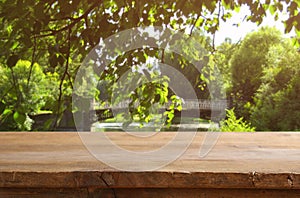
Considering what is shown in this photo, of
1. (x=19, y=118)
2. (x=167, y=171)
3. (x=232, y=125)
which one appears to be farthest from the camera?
(x=232, y=125)

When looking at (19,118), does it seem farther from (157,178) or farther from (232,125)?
(232,125)

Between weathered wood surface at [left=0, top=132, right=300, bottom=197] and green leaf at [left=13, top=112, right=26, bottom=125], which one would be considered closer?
weathered wood surface at [left=0, top=132, right=300, bottom=197]

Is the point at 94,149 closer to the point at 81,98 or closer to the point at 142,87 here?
the point at 142,87

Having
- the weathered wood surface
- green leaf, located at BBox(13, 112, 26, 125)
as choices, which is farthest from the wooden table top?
green leaf, located at BBox(13, 112, 26, 125)

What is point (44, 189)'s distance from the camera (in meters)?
0.42

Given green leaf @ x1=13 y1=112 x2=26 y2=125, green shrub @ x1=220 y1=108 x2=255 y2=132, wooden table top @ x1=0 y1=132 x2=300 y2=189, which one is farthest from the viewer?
green shrub @ x1=220 y1=108 x2=255 y2=132

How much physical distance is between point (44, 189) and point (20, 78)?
3856 mm

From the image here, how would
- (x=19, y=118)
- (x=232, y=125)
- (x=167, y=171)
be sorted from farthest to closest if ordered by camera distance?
1. (x=232, y=125)
2. (x=19, y=118)
3. (x=167, y=171)

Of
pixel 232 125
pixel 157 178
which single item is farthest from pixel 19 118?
pixel 232 125

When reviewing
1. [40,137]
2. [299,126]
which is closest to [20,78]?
[299,126]

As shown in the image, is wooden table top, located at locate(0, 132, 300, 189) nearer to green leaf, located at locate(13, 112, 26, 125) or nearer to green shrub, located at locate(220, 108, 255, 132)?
green leaf, located at locate(13, 112, 26, 125)

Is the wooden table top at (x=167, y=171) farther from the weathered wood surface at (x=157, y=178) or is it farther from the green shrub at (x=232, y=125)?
Result: the green shrub at (x=232, y=125)

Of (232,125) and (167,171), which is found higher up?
(167,171)

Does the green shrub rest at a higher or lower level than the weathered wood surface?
lower
